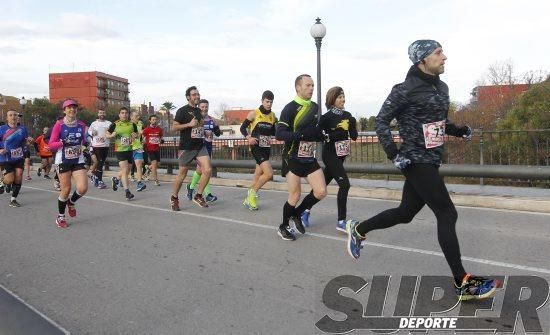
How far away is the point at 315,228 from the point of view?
6.93m

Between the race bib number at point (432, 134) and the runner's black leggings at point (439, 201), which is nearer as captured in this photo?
the runner's black leggings at point (439, 201)

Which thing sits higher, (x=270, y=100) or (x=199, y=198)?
(x=270, y=100)

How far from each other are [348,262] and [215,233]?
2.30 m

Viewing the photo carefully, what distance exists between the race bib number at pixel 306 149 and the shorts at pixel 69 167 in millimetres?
3737

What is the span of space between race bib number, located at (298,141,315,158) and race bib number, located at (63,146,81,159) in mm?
3709

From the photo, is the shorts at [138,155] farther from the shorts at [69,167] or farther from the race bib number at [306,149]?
the race bib number at [306,149]

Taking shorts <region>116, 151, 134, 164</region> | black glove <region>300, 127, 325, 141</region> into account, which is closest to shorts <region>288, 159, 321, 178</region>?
black glove <region>300, 127, 325, 141</region>

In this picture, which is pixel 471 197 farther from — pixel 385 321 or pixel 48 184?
pixel 48 184

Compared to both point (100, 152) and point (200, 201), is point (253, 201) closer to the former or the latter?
point (200, 201)

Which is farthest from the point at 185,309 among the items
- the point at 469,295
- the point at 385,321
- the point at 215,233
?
the point at 215,233

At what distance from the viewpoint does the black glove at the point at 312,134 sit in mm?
5840

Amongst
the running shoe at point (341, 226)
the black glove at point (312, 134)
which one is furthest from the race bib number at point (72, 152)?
the running shoe at point (341, 226)

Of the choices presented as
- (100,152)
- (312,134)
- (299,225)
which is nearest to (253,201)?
(299,225)

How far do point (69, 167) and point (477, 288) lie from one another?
624cm
